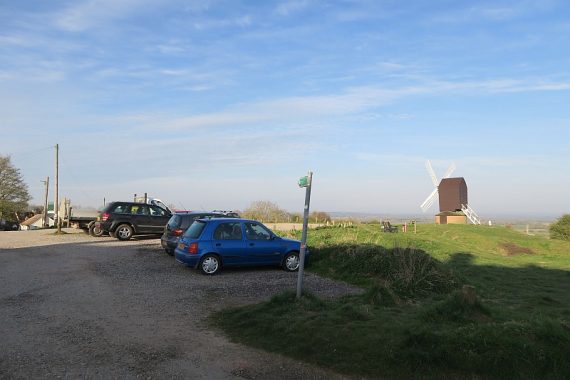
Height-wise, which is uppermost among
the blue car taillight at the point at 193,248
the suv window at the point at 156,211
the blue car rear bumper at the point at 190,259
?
the suv window at the point at 156,211

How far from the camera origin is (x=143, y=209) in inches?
883

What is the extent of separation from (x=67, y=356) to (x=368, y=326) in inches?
150

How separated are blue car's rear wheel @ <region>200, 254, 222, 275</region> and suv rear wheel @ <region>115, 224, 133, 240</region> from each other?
10.4 metres

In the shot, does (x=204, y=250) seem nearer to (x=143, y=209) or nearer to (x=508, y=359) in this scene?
(x=508, y=359)

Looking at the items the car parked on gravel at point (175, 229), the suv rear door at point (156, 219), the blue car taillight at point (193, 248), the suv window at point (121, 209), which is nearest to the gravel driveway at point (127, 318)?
the blue car taillight at point (193, 248)

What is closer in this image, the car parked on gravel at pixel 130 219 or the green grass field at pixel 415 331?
the green grass field at pixel 415 331

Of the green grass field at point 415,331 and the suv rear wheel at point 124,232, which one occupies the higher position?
the suv rear wheel at point 124,232

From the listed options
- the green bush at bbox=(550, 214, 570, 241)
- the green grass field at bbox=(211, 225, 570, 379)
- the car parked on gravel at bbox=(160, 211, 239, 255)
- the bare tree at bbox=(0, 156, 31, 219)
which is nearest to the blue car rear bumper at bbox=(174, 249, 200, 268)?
the car parked on gravel at bbox=(160, 211, 239, 255)

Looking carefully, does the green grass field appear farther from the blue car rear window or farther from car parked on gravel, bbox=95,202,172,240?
car parked on gravel, bbox=95,202,172,240

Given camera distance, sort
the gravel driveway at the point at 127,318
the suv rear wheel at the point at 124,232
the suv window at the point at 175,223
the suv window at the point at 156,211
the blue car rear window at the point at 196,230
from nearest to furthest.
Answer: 1. the gravel driveway at the point at 127,318
2. the blue car rear window at the point at 196,230
3. the suv window at the point at 175,223
4. the suv rear wheel at the point at 124,232
5. the suv window at the point at 156,211

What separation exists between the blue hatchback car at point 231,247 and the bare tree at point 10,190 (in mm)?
51959

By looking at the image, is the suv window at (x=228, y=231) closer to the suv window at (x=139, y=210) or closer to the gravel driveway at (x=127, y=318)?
the gravel driveway at (x=127, y=318)

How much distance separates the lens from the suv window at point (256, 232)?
1345 cm

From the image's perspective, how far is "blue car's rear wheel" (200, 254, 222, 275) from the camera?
12711 mm
